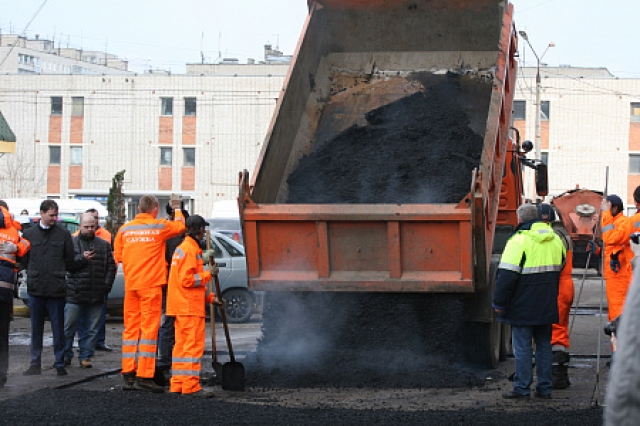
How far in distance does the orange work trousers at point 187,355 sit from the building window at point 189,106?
32.3m

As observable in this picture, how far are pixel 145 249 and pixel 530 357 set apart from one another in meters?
3.33

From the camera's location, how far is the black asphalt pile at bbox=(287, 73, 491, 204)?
8.18 metres

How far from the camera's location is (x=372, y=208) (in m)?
7.20

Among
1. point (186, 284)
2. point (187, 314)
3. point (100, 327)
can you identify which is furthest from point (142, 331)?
point (100, 327)

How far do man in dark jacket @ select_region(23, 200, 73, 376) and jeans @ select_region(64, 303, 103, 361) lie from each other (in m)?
0.58

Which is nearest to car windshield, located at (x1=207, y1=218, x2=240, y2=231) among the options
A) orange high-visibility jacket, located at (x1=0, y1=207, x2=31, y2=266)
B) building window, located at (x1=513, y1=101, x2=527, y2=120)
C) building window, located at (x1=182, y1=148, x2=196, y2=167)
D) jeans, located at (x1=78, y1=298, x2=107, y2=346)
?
jeans, located at (x1=78, y1=298, x2=107, y2=346)

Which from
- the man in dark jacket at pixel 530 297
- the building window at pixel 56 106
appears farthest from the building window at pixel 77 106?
the man in dark jacket at pixel 530 297

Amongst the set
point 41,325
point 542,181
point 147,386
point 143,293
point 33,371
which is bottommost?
point 33,371

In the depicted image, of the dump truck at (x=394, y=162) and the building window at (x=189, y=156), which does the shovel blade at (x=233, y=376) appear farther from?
the building window at (x=189, y=156)

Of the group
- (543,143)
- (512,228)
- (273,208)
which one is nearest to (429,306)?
(273,208)

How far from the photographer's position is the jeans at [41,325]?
8.73 m

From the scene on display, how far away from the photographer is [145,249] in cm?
780

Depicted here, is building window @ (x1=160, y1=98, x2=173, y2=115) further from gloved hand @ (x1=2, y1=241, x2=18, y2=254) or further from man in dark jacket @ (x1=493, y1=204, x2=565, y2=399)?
man in dark jacket @ (x1=493, y1=204, x2=565, y2=399)

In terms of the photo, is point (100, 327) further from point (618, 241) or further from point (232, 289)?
point (618, 241)
